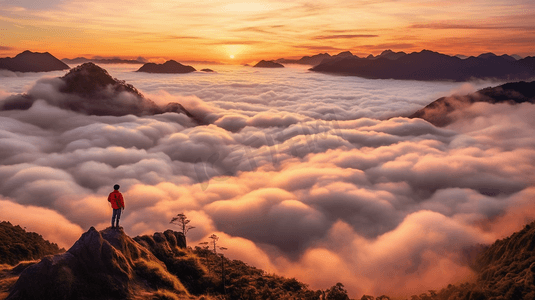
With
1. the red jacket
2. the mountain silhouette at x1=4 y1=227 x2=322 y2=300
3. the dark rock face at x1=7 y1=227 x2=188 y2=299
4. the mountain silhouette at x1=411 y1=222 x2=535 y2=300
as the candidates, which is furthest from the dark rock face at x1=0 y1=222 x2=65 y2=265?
the mountain silhouette at x1=411 y1=222 x2=535 y2=300

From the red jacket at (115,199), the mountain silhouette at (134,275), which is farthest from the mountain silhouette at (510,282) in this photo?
the red jacket at (115,199)

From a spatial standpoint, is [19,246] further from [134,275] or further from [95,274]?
[95,274]

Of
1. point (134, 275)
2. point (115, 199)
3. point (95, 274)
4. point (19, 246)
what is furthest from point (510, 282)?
point (19, 246)

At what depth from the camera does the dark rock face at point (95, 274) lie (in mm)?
24672

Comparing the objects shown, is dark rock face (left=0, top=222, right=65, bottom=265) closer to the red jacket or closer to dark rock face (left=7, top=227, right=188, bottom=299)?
dark rock face (left=7, top=227, right=188, bottom=299)

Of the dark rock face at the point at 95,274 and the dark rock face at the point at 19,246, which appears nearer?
the dark rock face at the point at 95,274

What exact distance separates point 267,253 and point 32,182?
413 feet

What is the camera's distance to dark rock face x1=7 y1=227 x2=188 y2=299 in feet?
80.9

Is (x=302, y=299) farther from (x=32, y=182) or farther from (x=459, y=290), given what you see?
(x=32, y=182)

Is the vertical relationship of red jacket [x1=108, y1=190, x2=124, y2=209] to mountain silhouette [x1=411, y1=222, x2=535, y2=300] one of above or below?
above

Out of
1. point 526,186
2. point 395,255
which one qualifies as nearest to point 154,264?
point 395,255

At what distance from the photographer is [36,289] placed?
24.3 m

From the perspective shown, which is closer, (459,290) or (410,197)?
(459,290)

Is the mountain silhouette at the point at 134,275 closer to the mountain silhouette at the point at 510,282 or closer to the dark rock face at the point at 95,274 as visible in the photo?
the dark rock face at the point at 95,274
